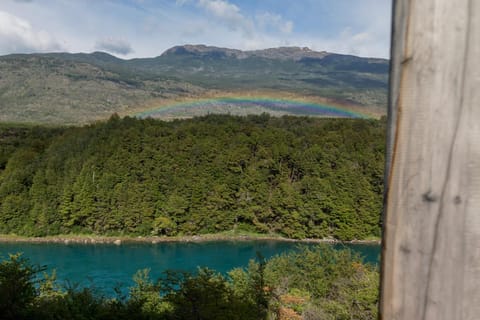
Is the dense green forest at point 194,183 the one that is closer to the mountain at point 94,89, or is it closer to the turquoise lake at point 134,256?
the turquoise lake at point 134,256

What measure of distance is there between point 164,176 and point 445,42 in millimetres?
34269

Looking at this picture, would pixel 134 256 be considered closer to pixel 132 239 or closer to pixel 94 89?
pixel 132 239

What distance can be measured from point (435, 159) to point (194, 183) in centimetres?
3322

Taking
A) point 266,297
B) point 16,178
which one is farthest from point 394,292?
point 16,178

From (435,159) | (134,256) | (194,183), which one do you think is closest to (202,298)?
(435,159)

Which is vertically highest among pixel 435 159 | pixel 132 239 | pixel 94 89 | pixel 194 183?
pixel 94 89

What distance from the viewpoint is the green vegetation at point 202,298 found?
8516 mm

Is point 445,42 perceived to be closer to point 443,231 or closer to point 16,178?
point 443,231

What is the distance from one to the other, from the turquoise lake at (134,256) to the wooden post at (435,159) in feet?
66.4

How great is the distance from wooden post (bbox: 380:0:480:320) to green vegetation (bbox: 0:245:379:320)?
25.9 ft

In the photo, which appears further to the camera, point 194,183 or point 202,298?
point 194,183

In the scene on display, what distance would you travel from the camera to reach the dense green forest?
103 ft

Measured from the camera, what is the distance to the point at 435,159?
2.10 feet

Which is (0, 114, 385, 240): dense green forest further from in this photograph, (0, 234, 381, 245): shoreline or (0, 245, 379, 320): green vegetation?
(0, 245, 379, 320): green vegetation
